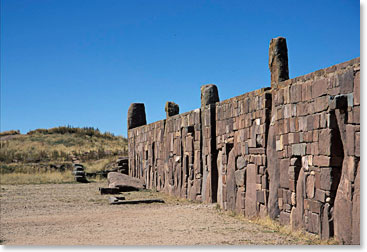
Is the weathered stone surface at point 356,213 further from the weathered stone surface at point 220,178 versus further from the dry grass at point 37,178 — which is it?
the dry grass at point 37,178

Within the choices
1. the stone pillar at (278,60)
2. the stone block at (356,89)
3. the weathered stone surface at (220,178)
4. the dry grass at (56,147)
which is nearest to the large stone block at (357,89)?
the stone block at (356,89)

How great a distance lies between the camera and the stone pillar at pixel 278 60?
9.68 m

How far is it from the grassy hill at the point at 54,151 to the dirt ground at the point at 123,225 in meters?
11.9

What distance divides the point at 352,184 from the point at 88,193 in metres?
13.2

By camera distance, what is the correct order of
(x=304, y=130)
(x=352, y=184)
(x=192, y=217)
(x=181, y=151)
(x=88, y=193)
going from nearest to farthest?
(x=352, y=184) < (x=304, y=130) < (x=192, y=217) < (x=181, y=151) < (x=88, y=193)

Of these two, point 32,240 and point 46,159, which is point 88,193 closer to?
point 32,240

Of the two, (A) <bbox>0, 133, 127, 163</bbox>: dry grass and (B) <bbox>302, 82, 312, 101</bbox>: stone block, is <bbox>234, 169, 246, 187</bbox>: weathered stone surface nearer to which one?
(B) <bbox>302, 82, 312, 101</bbox>: stone block

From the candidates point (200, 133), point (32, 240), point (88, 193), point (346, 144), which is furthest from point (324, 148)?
point (88, 193)

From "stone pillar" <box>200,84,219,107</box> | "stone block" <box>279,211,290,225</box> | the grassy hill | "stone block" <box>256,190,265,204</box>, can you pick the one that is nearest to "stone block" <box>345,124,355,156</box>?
"stone block" <box>279,211,290,225</box>

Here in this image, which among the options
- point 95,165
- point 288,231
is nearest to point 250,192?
point 288,231

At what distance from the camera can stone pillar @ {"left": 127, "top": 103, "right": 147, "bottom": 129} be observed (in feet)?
79.6

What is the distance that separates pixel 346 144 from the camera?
6953mm

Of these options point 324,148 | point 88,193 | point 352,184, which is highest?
point 324,148

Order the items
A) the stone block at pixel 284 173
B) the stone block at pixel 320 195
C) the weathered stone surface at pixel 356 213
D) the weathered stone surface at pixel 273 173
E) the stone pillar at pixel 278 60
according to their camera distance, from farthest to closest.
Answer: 1. the stone pillar at pixel 278 60
2. the weathered stone surface at pixel 273 173
3. the stone block at pixel 284 173
4. the stone block at pixel 320 195
5. the weathered stone surface at pixel 356 213
